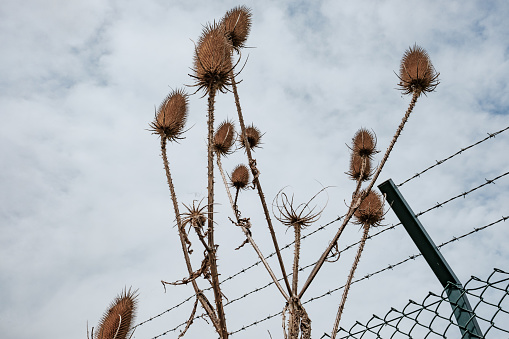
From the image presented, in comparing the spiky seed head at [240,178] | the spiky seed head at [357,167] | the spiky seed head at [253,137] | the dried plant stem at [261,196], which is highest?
the spiky seed head at [253,137]

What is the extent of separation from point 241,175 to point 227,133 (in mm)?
344

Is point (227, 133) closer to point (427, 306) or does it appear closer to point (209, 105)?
point (209, 105)

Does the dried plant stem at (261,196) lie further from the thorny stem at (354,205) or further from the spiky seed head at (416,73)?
the spiky seed head at (416,73)

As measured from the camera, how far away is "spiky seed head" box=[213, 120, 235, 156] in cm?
389

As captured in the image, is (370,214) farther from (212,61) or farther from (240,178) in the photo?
(212,61)

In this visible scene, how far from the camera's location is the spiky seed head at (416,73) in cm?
364

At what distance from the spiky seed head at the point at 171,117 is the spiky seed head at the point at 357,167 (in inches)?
54.9

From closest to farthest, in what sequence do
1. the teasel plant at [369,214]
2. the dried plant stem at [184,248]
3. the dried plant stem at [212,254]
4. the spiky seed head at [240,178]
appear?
the dried plant stem at [212,254] < the dried plant stem at [184,248] < the teasel plant at [369,214] < the spiky seed head at [240,178]

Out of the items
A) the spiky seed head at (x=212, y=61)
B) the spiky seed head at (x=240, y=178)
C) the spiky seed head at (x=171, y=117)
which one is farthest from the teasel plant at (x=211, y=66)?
the spiky seed head at (x=240, y=178)

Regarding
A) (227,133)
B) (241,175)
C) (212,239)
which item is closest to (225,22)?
(227,133)

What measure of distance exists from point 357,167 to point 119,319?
100.0 inches

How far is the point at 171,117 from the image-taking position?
320cm

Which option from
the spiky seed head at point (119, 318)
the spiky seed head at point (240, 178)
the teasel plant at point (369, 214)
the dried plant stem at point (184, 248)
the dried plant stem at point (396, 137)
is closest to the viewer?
the spiky seed head at point (119, 318)

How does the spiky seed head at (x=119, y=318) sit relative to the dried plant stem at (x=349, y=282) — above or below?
below
